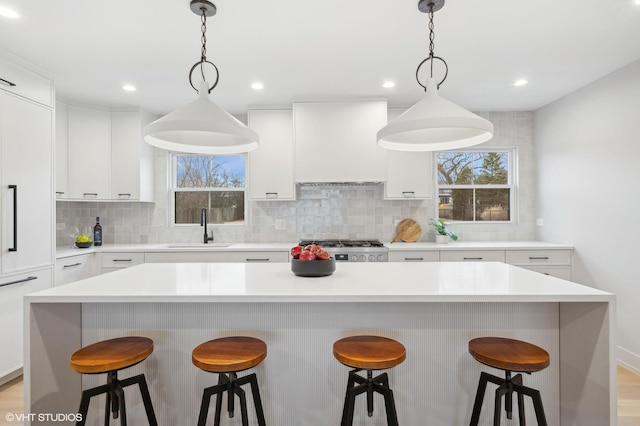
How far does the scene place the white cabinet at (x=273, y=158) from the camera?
12.2ft

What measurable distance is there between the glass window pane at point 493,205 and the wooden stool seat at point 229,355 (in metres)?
3.50

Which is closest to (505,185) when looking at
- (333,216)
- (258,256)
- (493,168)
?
(493,168)

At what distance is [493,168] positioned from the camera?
164 inches

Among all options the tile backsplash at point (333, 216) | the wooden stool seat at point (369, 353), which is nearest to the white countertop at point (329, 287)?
the wooden stool seat at point (369, 353)

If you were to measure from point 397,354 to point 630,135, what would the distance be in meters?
2.87

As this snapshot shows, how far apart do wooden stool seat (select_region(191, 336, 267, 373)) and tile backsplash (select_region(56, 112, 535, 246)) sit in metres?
2.51

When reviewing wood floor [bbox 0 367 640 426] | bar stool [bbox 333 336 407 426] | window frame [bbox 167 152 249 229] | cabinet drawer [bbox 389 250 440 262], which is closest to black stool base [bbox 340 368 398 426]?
bar stool [bbox 333 336 407 426]

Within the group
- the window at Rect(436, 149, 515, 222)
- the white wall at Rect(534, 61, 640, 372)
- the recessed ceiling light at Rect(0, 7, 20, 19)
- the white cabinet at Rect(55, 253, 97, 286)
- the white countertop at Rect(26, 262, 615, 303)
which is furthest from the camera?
the window at Rect(436, 149, 515, 222)

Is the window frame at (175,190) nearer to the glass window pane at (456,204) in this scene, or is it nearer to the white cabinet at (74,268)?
the white cabinet at (74,268)

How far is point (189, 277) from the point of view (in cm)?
193

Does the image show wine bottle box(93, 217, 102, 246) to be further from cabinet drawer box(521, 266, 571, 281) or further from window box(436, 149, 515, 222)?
cabinet drawer box(521, 266, 571, 281)

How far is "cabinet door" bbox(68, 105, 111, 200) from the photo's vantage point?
3.59 meters

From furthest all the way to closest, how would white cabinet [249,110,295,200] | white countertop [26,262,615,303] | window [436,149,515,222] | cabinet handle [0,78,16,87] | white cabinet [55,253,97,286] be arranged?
window [436,149,515,222]
white cabinet [249,110,295,200]
white cabinet [55,253,97,286]
cabinet handle [0,78,16,87]
white countertop [26,262,615,303]

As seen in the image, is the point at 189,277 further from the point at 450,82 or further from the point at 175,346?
the point at 450,82
